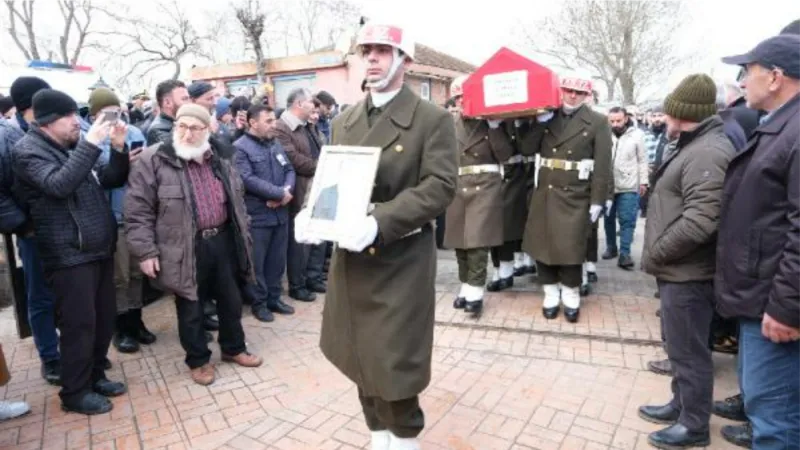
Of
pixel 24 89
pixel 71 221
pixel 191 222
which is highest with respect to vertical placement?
pixel 24 89

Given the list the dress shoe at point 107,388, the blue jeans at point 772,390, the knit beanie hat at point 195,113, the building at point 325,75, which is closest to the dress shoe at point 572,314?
the blue jeans at point 772,390

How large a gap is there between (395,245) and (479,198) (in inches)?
116

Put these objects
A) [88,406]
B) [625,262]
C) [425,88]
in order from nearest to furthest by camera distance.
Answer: [88,406] < [625,262] < [425,88]

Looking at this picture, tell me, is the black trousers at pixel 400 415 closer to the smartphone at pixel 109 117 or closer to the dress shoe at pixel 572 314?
the smartphone at pixel 109 117

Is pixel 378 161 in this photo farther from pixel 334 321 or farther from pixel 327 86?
pixel 327 86

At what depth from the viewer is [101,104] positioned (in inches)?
167

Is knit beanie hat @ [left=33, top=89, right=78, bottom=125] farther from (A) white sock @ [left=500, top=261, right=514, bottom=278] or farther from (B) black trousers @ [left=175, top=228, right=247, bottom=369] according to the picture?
(A) white sock @ [left=500, top=261, right=514, bottom=278]

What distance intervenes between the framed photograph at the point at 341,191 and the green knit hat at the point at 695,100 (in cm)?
178

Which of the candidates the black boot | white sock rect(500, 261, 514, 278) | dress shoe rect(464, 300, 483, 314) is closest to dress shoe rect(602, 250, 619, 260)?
white sock rect(500, 261, 514, 278)

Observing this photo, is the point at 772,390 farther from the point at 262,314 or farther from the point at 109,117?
the point at 262,314

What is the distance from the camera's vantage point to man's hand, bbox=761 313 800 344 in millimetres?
2191

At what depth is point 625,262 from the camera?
22.9ft

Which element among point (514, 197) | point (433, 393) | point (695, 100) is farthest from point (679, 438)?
point (514, 197)

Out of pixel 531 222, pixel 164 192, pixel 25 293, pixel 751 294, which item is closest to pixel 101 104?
pixel 164 192
